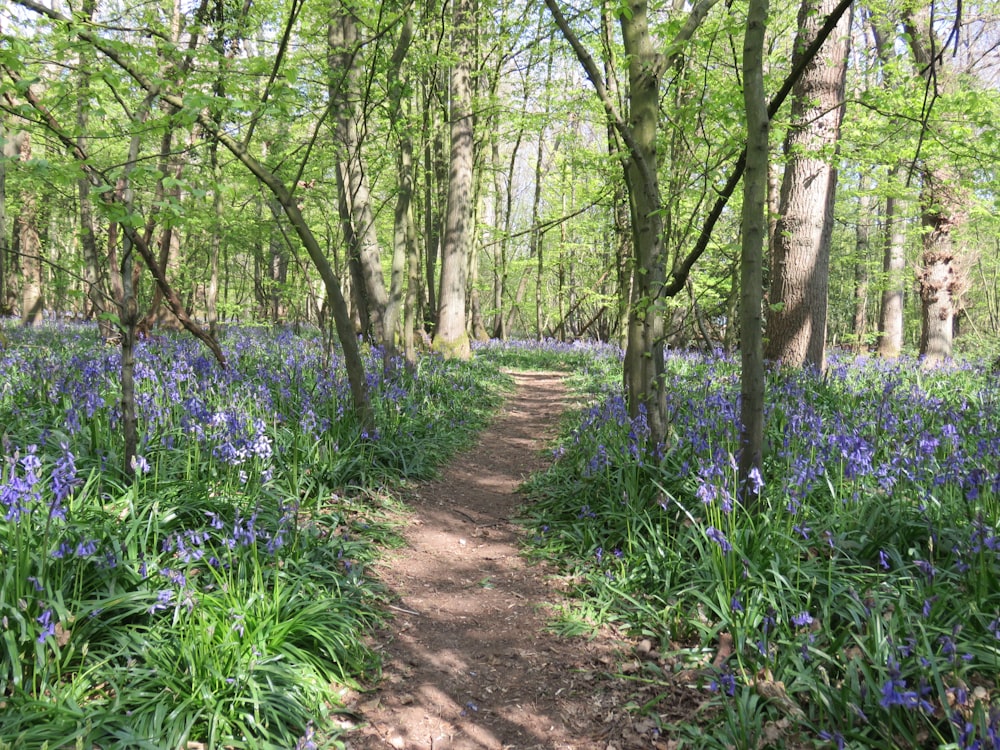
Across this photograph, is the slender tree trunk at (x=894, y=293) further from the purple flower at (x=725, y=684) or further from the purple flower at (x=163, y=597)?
the purple flower at (x=163, y=597)

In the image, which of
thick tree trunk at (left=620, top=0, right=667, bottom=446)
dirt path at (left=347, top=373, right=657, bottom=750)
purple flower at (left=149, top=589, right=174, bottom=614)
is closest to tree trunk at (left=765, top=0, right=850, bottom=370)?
thick tree trunk at (left=620, top=0, right=667, bottom=446)

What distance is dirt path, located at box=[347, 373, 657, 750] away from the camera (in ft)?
7.64

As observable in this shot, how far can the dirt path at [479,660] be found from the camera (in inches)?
91.7

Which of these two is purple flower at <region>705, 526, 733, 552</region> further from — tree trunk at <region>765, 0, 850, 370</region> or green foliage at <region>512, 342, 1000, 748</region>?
tree trunk at <region>765, 0, 850, 370</region>

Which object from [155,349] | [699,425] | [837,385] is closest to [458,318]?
[155,349]

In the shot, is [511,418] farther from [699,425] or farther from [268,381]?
[699,425]

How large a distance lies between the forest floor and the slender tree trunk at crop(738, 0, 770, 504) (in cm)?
123

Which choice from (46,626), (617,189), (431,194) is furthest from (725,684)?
(431,194)

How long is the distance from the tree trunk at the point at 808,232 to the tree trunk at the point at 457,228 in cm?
632

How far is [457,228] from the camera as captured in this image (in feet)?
40.0

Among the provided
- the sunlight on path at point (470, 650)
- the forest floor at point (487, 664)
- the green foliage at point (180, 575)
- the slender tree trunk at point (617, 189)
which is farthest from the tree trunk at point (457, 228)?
the forest floor at point (487, 664)

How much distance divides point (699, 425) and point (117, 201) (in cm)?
413

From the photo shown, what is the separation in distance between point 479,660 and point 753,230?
2677 millimetres

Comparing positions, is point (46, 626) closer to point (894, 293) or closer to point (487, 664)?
point (487, 664)
